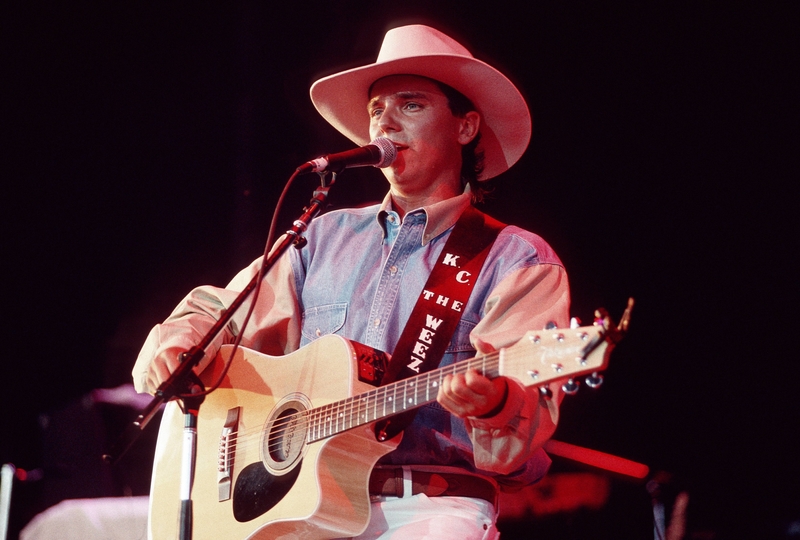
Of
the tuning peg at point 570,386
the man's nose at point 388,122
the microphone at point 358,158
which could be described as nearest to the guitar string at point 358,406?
the tuning peg at point 570,386

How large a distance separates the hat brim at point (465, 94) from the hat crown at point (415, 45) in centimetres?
4

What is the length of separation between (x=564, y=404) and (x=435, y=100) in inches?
92.9

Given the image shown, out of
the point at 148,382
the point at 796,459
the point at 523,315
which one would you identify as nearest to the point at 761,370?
the point at 796,459

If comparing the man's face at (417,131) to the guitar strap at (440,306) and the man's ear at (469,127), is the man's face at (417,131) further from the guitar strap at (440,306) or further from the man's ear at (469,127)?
the guitar strap at (440,306)

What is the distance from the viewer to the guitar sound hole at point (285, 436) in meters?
2.67

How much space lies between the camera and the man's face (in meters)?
3.43

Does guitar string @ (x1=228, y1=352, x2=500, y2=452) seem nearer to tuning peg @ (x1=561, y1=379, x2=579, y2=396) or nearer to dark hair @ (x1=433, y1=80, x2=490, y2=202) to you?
tuning peg @ (x1=561, y1=379, x2=579, y2=396)

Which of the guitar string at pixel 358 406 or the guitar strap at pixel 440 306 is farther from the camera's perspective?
the guitar strap at pixel 440 306

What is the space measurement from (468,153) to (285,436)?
5.78 ft

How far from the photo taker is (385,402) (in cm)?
249

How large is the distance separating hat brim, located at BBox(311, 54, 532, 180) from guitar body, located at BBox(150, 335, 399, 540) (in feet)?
4.68

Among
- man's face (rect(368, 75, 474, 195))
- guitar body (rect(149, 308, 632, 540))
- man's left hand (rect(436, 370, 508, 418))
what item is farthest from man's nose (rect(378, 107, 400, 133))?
man's left hand (rect(436, 370, 508, 418))

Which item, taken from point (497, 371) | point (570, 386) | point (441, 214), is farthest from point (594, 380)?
point (441, 214)

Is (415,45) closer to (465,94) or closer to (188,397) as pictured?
(465,94)
